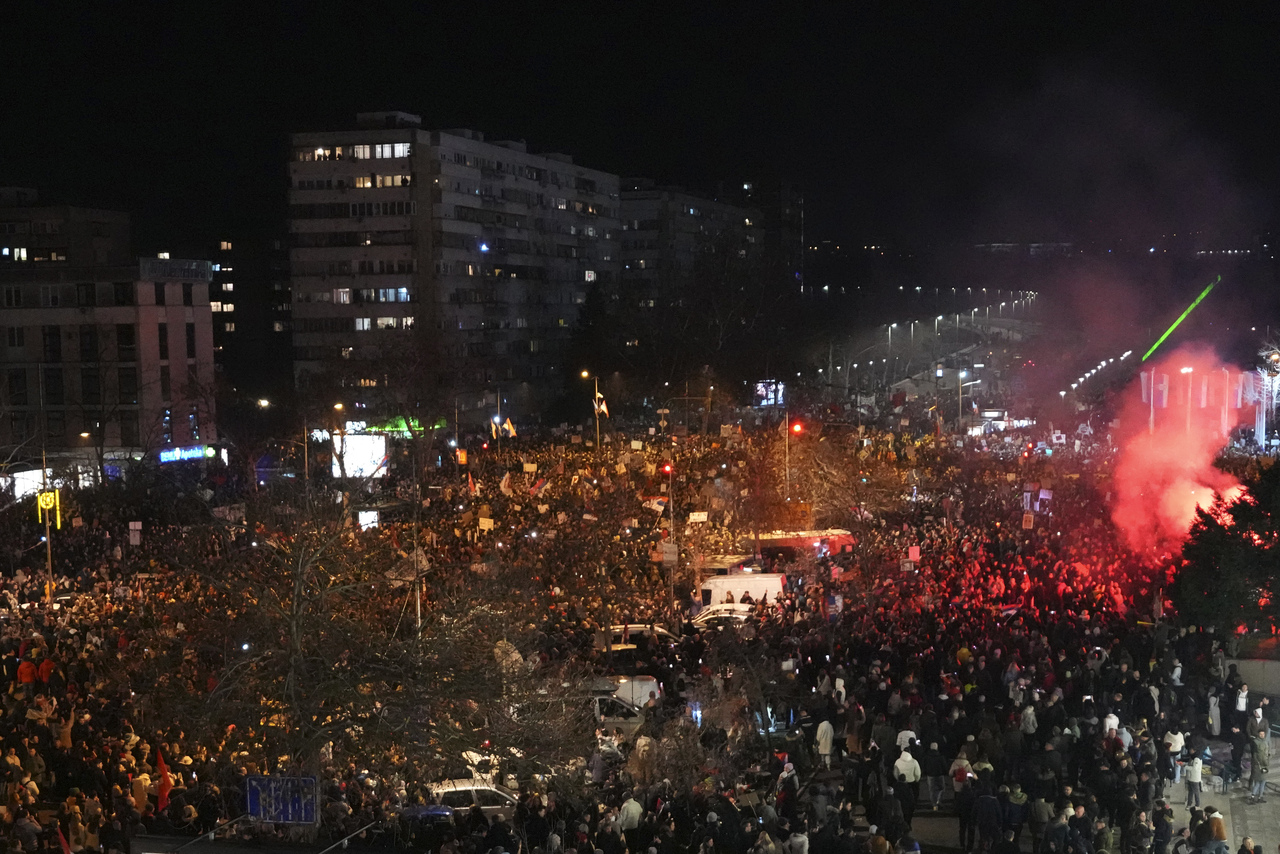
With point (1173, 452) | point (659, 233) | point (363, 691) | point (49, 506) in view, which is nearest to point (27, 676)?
point (363, 691)

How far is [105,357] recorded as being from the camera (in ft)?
140

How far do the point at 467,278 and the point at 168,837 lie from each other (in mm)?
51593

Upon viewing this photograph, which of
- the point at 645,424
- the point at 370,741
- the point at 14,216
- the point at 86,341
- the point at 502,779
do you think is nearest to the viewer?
the point at 370,741

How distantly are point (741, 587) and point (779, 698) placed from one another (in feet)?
19.5

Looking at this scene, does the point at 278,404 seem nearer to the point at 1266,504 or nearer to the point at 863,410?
the point at 863,410

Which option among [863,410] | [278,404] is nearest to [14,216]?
[278,404]

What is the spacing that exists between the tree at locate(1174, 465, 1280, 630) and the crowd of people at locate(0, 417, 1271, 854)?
38 cm

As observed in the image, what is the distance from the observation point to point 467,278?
199 feet

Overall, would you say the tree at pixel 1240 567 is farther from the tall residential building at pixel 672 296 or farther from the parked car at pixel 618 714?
the tall residential building at pixel 672 296

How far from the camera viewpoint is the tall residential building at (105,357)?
138ft

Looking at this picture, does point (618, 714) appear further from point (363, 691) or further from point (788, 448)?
point (788, 448)

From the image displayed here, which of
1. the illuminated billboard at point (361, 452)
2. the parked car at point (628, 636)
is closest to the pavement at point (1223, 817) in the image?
the parked car at point (628, 636)

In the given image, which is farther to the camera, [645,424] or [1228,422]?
[645,424]

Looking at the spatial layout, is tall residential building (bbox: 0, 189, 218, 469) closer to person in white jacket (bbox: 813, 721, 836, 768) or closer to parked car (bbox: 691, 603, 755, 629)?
parked car (bbox: 691, 603, 755, 629)
